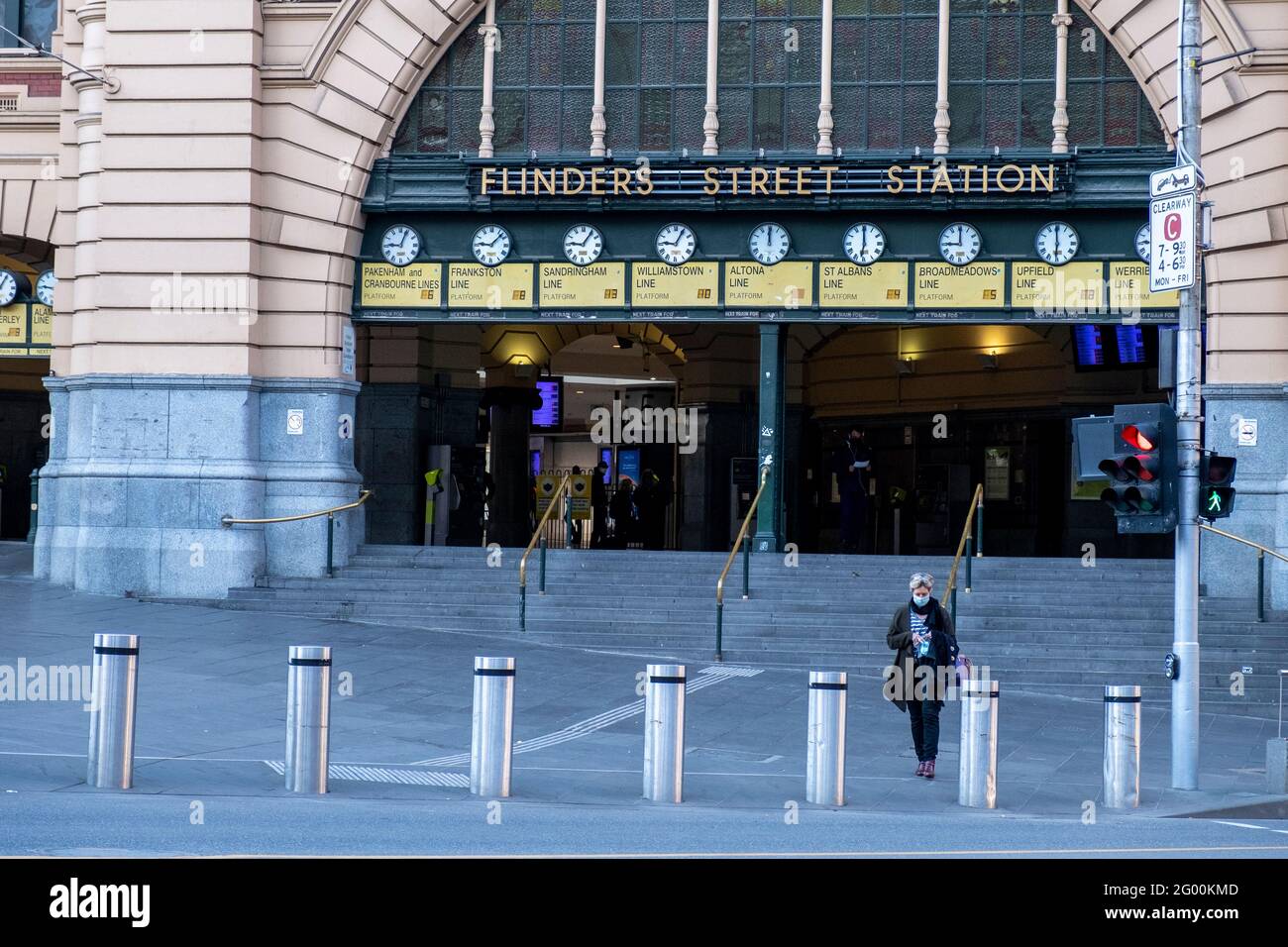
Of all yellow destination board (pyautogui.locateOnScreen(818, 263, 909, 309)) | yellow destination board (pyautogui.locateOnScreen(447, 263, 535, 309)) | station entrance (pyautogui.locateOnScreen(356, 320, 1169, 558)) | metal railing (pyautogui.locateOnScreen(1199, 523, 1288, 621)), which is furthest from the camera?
station entrance (pyautogui.locateOnScreen(356, 320, 1169, 558))

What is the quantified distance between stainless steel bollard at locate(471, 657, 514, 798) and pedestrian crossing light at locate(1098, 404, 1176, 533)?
5244 mm

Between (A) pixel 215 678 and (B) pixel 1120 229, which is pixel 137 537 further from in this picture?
(B) pixel 1120 229

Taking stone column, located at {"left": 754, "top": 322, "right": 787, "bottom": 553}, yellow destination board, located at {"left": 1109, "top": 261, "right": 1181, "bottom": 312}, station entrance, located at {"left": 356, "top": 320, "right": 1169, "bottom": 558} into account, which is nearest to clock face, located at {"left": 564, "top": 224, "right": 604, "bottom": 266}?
stone column, located at {"left": 754, "top": 322, "right": 787, "bottom": 553}

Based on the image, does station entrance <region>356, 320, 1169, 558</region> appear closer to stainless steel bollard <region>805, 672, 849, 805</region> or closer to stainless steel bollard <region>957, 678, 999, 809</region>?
stainless steel bollard <region>957, 678, 999, 809</region>

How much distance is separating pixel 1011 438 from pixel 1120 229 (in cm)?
1068

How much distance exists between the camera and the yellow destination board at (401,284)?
2478 cm

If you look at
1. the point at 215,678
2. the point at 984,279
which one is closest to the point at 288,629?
the point at 215,678

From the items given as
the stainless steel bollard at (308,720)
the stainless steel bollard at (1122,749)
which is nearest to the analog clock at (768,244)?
the stainless steel bollard at (1122,749)

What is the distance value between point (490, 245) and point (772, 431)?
511 cm

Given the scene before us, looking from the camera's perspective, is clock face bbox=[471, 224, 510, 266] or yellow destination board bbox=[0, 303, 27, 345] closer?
clock face bbox=[471, 224, 510, 266]

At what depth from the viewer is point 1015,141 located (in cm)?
2378

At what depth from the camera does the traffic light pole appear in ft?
44.2

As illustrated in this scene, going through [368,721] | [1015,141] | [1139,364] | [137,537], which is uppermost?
[1015,141]

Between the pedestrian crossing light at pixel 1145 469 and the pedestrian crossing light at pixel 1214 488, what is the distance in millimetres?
587
